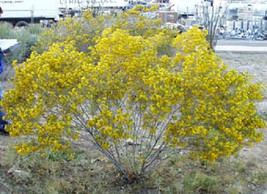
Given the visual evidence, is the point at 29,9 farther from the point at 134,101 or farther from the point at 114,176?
the point at 134,101

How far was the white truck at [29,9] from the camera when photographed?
2331cm

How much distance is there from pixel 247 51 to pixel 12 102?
36.1ft

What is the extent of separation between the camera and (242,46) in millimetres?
15281

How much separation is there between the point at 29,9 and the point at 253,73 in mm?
16371

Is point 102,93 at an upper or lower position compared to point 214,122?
upper

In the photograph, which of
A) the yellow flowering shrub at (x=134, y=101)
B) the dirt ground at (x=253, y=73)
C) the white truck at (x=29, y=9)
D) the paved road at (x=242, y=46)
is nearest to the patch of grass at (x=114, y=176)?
the dirt ground at (x=253, y=73)

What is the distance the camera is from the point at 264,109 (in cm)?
677

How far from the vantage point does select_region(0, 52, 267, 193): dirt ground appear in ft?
16.4

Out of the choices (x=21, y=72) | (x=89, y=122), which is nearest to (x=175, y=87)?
(x=89, y=122)

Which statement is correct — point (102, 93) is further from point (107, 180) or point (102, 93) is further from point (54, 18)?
point (54, 18)

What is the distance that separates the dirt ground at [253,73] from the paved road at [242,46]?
0.67 metres

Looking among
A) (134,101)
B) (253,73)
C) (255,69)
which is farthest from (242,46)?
(134,101)

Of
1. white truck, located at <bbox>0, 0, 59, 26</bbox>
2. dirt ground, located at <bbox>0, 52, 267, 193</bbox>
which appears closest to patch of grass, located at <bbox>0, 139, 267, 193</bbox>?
dirt ground, located at <bbox>0, 52, 267, 193</bbox>

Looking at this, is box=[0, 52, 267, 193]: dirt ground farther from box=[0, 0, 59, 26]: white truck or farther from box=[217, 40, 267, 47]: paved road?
box=[0, 0, 59, 26]: white truck
